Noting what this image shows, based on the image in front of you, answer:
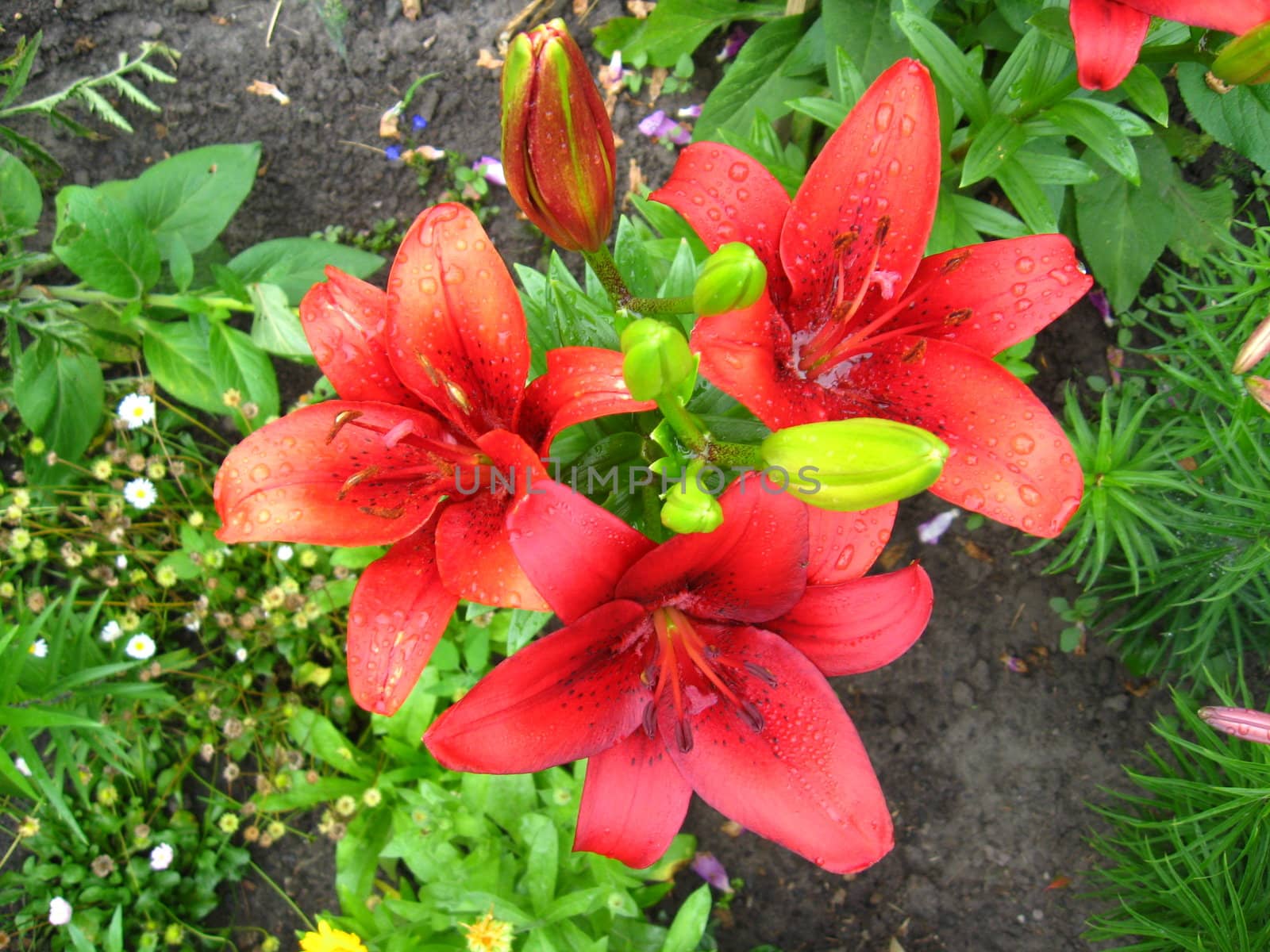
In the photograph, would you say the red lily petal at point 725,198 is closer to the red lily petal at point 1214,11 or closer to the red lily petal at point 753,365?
the red lily petal at point 753,365

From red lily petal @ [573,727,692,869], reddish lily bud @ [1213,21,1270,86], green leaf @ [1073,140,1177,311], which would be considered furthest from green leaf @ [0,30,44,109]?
green leaf @ [1073,140,1177,311]

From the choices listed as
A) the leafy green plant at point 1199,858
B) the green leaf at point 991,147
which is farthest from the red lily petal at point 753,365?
the leafy green plant at point 1199,858

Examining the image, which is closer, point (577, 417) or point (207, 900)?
point (577, 417)

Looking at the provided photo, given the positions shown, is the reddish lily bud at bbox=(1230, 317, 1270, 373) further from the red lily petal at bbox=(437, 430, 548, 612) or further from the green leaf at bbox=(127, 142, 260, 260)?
the green leaf at bbox=(127, 142, 260, 260)

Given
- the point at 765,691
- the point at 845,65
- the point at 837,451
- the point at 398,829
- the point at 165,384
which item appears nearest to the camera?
the point at 837,451

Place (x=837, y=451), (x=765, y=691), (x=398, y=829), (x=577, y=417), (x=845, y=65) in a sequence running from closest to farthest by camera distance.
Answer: (x=837, y=451), (x=577, y=417), (x=765, y=691), (x=845, y=65), (x=398, y=829)

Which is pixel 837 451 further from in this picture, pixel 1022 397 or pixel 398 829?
pixel 398 829

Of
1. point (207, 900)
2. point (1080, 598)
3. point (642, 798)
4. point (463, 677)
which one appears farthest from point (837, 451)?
point (207, 900)
